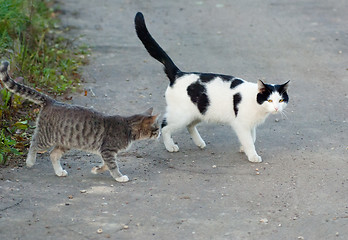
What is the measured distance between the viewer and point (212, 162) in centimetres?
593

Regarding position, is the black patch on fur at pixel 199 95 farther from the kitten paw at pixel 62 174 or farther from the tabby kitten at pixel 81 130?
the kitten paw at pixel 62 174

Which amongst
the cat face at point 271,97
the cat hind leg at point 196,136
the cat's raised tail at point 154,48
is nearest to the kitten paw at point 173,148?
the cat hind leg at point 196,136

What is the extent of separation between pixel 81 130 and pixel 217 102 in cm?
133

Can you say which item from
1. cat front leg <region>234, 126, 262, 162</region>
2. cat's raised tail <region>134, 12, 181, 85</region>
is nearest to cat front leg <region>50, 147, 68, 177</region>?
cat's raised tail <region>134, 12, 181, 85</region>

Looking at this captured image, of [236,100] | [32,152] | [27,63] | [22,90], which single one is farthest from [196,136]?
[27,63]

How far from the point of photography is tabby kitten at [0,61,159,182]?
541 centimetres

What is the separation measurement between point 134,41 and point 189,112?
3.77 meters

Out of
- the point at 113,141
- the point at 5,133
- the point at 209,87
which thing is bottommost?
the point at 5,133

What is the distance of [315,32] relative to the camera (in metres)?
9.68

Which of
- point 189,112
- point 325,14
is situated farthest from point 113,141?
point 325,14

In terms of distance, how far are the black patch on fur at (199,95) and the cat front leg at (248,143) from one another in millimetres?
377

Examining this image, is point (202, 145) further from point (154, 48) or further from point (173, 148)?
point (154, 48)

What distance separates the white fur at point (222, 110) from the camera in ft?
19.2

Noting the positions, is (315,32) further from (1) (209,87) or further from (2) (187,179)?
(2) (187,179)
